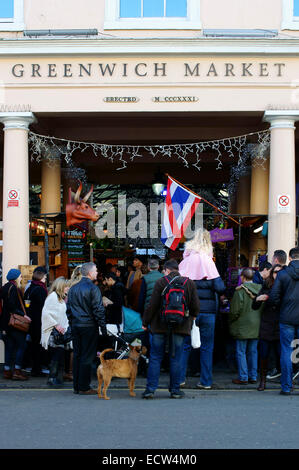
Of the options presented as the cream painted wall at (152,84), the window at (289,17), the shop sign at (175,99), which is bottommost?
the shop sign at (175,99)

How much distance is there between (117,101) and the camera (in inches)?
449

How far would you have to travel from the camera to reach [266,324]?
8953mm

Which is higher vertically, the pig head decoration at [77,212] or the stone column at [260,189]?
the stone column at [260,189]

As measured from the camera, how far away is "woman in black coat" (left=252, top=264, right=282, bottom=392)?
8828 mm

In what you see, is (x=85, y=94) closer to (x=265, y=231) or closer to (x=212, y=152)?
(x=265, y=231)

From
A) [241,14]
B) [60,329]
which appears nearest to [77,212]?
[60,329]

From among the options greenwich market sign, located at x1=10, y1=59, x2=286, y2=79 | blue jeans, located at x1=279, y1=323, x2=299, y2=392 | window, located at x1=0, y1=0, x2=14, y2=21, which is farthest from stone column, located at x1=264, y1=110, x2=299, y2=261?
window, located at x1=0, y1=0, x2=14, y2=21

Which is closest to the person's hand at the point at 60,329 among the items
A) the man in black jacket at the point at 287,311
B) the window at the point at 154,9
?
the man in black jacket at the point at 287,311

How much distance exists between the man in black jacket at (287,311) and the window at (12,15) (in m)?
6.57

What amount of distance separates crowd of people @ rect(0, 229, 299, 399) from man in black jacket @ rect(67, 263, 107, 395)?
0.01 meters

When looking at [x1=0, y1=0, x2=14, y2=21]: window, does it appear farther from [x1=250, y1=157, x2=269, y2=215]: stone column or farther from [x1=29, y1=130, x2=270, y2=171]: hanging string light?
[x1=250, y1=157, x2=269, y2=215]: stone column

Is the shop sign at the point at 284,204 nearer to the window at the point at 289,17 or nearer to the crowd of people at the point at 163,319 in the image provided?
the crowd of people at the point at 163,319

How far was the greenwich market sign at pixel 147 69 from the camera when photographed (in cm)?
1127

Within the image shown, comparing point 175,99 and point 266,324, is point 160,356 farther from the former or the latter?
point 175,99
